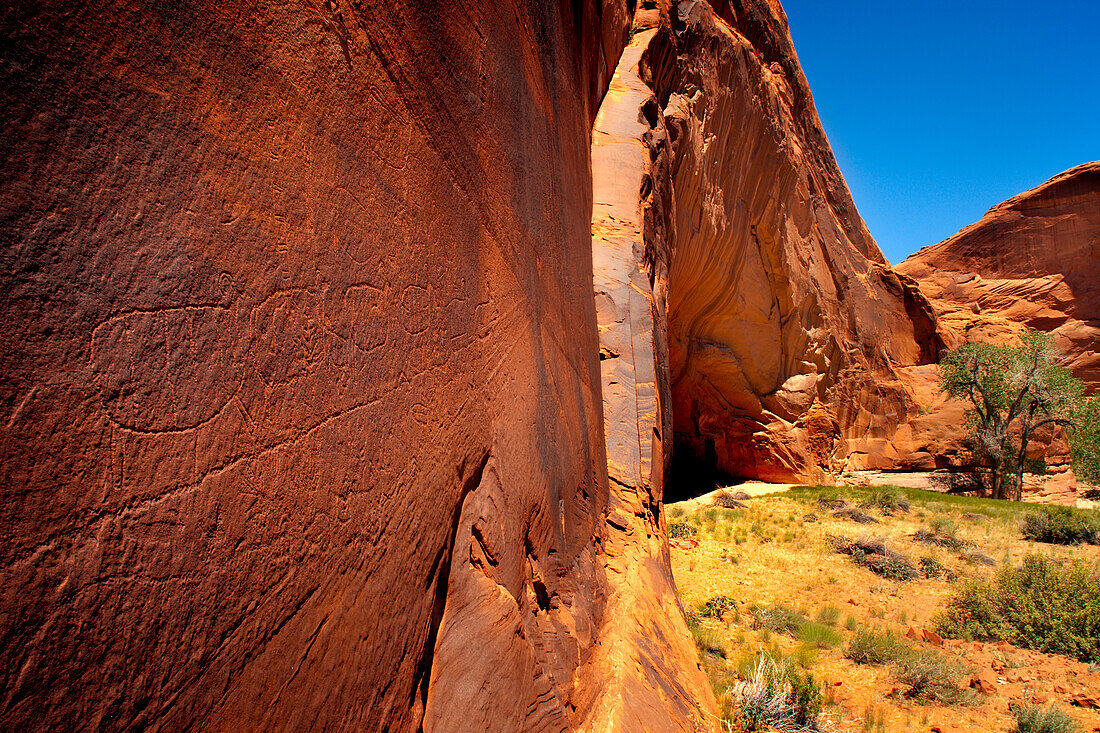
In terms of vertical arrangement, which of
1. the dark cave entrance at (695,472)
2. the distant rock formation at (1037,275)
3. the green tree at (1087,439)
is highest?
the distant rock formation at (1037,275)

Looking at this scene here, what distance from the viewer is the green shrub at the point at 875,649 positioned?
493 cm

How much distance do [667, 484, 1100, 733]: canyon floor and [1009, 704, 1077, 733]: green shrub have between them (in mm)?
124

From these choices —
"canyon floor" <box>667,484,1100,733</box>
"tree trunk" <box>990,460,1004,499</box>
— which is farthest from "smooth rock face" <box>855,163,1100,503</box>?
"canyon floor" <box>667,484,1100,733</box>

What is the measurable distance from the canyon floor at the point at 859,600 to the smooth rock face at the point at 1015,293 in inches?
199

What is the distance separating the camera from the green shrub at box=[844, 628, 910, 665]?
4926mm

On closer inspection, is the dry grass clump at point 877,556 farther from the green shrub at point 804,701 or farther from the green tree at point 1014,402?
the green tree at point 1014,402

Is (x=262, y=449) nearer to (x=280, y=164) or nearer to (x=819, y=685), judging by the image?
(x=280, y=164)

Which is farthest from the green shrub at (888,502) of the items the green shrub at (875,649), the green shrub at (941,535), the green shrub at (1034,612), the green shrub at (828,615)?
the green shrub at (875,649)

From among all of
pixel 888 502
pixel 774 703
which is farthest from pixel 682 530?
pixel 774 703

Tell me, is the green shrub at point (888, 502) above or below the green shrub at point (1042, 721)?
below

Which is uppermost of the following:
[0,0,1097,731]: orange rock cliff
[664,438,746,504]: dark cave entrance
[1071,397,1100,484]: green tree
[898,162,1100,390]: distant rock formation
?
[898,162,1100,390]: distant rock formation

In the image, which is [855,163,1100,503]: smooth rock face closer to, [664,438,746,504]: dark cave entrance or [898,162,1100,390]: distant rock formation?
[898,162,1100,390]: distant rock formation

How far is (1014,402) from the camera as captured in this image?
568 inches

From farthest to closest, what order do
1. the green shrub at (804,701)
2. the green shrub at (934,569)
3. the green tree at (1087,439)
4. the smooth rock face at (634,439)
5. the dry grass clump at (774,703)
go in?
the green tree at (1087,439), the green shrub at (934,569), the green shrub at (804,701), the dry grass clump at (774,703), the smooth rock face at (634,439)
